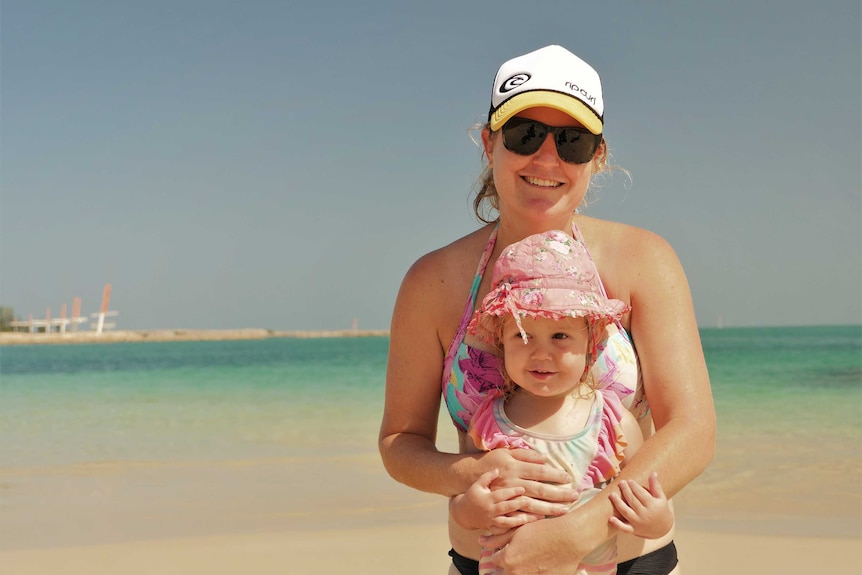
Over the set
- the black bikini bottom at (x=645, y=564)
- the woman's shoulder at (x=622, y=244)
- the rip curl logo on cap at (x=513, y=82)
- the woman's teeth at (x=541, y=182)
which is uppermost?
the rip curl logo on cap at (x=513, y=82)

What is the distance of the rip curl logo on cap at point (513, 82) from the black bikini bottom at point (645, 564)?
135 cm

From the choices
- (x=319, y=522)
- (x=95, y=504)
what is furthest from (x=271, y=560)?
(x=95, y=504)

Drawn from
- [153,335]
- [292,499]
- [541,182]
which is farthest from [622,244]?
[153,335]

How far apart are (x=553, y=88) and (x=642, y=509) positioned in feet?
3.74

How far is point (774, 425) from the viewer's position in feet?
35.4

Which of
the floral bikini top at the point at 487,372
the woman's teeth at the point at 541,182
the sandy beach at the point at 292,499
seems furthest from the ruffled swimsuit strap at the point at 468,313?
the sandy beach at the point at 292,499

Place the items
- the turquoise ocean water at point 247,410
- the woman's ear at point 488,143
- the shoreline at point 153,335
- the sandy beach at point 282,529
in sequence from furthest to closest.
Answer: the shoreline at point 153,335 → the turquoise ocean water at point 247,410 → the sandy beach at point 282,529 → the woman's ear at point 488,143

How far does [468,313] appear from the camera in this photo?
267cm

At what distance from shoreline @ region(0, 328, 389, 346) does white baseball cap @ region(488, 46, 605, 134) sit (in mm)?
51263

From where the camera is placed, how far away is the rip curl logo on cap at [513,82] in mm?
2543

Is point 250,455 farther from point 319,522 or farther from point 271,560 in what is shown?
point 271,560

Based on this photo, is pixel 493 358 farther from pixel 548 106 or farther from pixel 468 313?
pixel 548 106

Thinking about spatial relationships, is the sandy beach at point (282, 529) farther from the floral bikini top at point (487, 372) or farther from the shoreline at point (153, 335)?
the shoreline at point (153, 335)

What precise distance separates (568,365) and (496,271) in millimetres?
333
